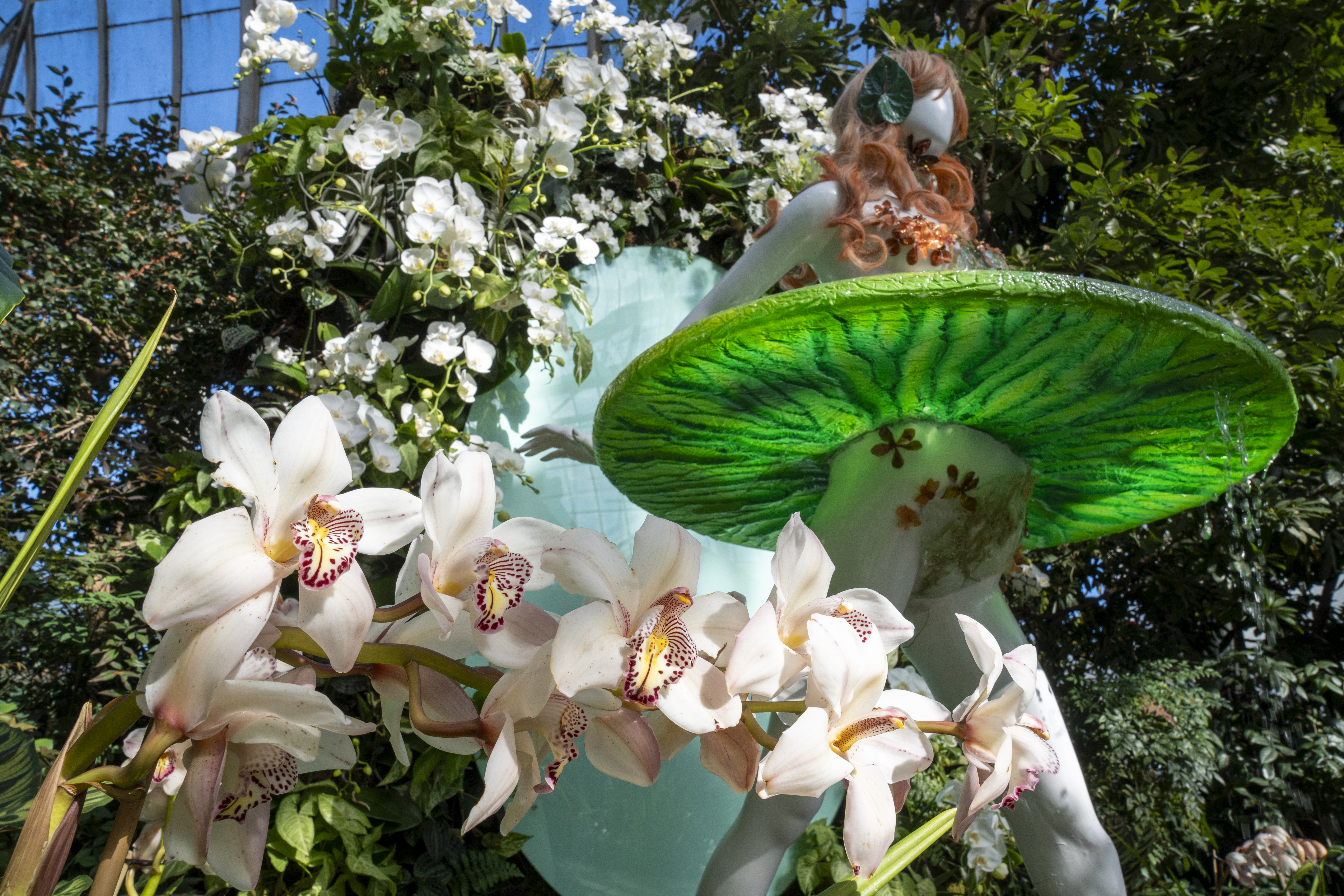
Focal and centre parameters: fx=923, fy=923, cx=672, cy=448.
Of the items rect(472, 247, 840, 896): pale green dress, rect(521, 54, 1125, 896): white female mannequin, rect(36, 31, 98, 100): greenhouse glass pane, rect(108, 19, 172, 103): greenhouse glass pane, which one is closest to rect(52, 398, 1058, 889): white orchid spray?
rect(521, 54, 1125, 896): white female mannequin

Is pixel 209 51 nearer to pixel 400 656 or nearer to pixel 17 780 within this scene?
pixel 17 780

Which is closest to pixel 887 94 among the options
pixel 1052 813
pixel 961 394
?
pixel 961 394

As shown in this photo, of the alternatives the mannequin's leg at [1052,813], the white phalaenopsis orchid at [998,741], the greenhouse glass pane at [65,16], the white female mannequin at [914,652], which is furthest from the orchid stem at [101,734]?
the greenhouse glass pane at [65,16]

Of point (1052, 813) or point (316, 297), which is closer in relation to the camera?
point (1052, 813)

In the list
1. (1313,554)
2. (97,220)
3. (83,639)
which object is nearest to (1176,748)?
(1313,554)

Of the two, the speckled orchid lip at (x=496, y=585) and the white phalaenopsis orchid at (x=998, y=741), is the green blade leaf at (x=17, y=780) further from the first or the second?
the white phalaenopsis orchid at (x=998, y=741)

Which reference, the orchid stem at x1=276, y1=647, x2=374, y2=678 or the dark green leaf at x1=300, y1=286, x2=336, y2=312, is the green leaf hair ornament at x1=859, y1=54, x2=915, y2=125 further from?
the orchid stem at x1=276, y1=647, x2=374, y2=678
